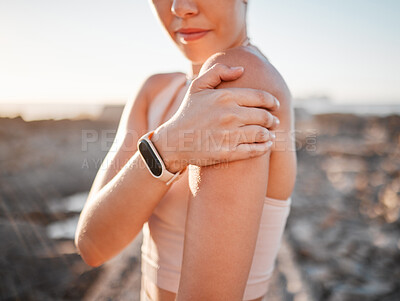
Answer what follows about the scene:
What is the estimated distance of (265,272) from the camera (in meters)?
1.27

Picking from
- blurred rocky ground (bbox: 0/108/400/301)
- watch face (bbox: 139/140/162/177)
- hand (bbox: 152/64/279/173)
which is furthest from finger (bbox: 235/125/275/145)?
blurred rocky ground (bbox: 0/108/400/301)

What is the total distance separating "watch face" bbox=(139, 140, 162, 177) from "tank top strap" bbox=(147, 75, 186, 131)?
0.41 m

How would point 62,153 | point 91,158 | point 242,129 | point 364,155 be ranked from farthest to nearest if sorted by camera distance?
1. point 91,158
2. point 62,153
3. point 364,155
4. point 242,129

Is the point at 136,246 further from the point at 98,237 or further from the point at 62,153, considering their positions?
the point at 62,153

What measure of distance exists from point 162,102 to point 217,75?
24.6 inches

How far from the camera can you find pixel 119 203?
1049 millimetres

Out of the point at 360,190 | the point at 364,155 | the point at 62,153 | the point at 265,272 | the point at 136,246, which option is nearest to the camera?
the point at 265,272

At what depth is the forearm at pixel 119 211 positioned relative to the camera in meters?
1.00

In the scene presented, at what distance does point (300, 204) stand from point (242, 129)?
7.38m

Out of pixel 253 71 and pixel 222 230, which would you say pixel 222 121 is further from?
pixel 222 230

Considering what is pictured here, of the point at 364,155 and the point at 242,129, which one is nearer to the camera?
the point at 242,129

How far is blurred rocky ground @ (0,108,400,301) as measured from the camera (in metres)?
3.94

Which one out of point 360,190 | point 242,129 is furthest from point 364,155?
point 242,129

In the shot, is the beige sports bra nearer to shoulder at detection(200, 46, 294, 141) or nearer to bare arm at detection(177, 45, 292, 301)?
bare arm at detection(177, 45, 292, 301)
